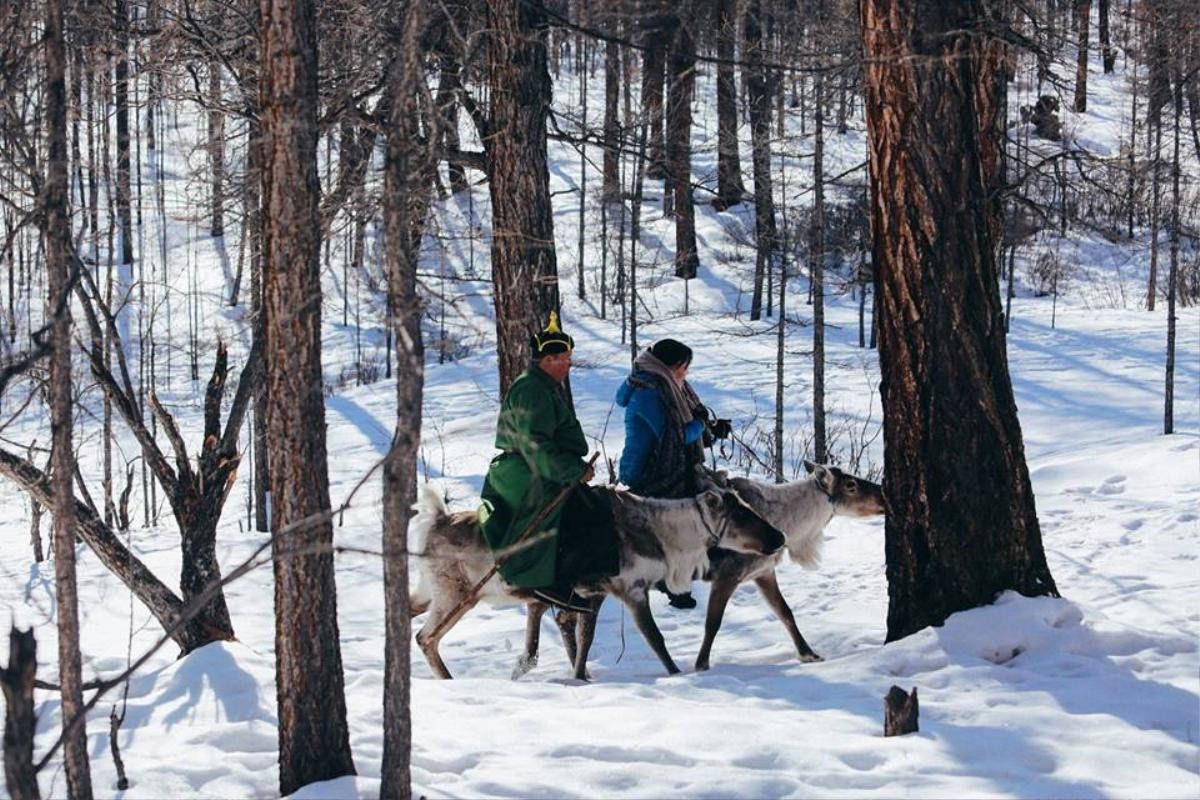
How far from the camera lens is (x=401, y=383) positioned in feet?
15.0

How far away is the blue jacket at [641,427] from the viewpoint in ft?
28.6

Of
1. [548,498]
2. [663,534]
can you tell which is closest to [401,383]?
[548,498]

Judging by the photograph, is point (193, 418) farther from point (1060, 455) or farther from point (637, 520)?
point (637, 520)

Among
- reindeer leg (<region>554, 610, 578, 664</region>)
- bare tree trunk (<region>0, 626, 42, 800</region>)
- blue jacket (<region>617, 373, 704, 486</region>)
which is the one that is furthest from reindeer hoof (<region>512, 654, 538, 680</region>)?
bare tree trunk (<region>0, 626, 42, 800</region>)

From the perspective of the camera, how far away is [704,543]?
8.46m

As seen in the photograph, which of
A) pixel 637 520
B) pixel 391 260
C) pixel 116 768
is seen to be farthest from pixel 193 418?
pixel 391 260

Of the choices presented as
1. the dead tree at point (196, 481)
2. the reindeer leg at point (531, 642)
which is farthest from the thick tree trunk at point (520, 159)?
the reindeer leg at point (531, 642)

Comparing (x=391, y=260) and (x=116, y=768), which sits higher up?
(x=391, y=260)

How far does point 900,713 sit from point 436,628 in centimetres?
351

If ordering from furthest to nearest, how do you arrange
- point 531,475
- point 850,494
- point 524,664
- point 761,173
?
point 761,173 → point 850,494 → point 524,664 → point 531,475

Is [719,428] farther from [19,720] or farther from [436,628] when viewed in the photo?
[19,720]

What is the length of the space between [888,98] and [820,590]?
14.3 feet

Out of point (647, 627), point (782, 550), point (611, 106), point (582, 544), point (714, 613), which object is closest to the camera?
point (582, 544)

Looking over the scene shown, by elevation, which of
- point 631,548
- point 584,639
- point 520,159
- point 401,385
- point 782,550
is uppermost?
point 520,159
